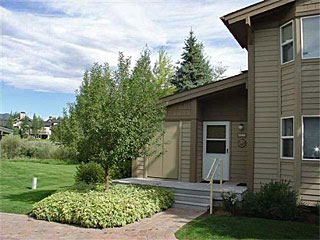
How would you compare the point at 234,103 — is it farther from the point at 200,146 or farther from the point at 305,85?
the point at 305,85

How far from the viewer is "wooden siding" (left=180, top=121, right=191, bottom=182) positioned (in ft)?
36.8

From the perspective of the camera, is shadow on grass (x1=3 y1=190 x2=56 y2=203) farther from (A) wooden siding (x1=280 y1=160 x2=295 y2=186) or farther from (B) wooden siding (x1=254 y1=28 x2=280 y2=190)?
(A) wooden siding (x1=280 y1=160 x2=295 y2=186)

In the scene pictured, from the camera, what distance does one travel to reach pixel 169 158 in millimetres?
11539

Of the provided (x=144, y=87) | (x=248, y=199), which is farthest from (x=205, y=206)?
(x=144, y=87)

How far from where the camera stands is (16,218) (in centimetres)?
789

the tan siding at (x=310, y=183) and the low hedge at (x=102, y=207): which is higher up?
the tan siding at (x=310, y=183)

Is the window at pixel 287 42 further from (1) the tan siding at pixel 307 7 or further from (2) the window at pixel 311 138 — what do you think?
(2) the window at pixel 311 138

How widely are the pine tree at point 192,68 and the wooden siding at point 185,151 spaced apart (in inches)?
527

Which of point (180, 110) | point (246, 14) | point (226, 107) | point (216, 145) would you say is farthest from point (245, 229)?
point (246, 14)

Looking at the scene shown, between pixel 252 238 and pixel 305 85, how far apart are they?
177 inches

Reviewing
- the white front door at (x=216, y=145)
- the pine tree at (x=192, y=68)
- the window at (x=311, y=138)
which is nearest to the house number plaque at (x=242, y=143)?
the white front door at (x=216, y=145)

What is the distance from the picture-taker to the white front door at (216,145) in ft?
38.0

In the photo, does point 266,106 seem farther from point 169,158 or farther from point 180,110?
point 169,158

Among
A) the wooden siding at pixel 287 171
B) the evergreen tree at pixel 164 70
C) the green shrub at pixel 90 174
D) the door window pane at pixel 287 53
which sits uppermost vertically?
the evergreen tree at pixel 164 70
